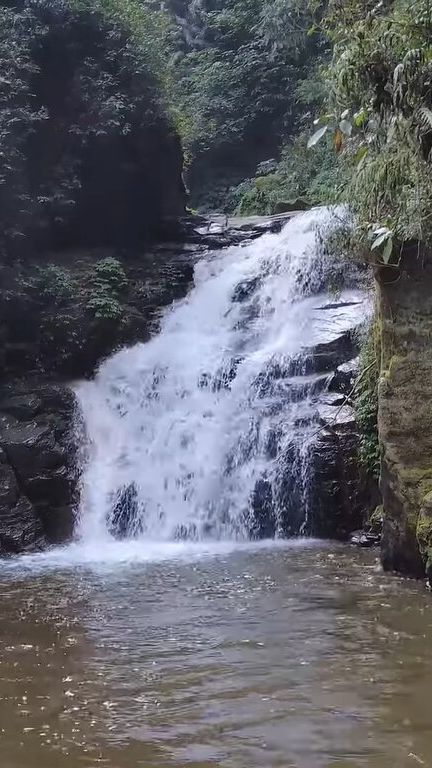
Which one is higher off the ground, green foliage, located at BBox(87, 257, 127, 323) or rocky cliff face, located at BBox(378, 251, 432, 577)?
green foliage, located at BBox(87, 257, 127, 323)

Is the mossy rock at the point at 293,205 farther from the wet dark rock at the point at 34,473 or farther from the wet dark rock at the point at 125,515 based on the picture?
the wet dark rock at the point at 125,515

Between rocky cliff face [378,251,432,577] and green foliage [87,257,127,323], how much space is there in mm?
6521

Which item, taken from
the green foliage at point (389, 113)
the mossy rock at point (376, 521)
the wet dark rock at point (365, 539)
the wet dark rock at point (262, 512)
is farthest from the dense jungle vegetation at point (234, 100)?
the wet dark rock at point (262, 512)

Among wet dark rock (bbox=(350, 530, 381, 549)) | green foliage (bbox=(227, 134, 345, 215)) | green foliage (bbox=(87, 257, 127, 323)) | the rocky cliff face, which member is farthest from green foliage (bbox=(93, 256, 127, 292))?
green foliage (bbox=(227, 134, 345, 215))

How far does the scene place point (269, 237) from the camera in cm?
1642

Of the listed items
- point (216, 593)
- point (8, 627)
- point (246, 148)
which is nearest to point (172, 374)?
point (216, 593)

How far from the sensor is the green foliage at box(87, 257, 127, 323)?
13.7 metres

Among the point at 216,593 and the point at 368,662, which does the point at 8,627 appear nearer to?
the point at 216,593

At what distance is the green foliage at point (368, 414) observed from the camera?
388 inches

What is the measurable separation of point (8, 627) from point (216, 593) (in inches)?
72.1

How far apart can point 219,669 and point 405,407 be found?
361 cm

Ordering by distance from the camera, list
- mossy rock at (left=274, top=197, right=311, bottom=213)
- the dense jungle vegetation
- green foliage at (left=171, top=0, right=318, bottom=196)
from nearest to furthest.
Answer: the dense jungle vegetation < mossy rock at (left=274, top=197, right=311, bottom=213) < green foliage at (left=171, top=0, right=318, bottom=196)

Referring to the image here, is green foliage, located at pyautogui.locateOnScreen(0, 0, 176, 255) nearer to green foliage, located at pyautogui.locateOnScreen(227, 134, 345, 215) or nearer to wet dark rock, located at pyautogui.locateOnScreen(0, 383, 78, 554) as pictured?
wet dark rock, located at pyautogui.locateOnScreen(0, 383, 78, 554)

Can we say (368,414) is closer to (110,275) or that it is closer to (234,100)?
(110,275)
